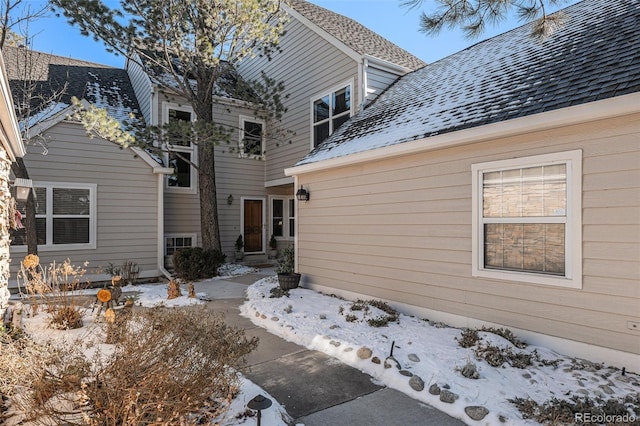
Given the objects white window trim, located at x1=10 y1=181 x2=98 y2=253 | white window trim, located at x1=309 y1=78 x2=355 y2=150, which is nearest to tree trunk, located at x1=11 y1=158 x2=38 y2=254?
white window trim, located at x1=10 y1=181 x2=98 y2=253

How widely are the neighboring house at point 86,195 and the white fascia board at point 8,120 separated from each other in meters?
4.13

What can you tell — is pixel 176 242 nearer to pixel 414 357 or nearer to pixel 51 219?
pixel 51 219

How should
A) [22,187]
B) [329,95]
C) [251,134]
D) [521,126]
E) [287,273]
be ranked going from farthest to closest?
[251,134] → [329,95] → [287,273] → [22,187] → [521,126]

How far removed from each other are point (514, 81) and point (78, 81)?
13188 mm

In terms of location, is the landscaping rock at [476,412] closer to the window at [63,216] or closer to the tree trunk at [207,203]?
the tree trunk at [207,203]

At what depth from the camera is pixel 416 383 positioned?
346 centimetres

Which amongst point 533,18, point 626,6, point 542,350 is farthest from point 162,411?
point 626,6

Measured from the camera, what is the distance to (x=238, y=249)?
40.3 ft

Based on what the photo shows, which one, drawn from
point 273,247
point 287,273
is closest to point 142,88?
point 273,247

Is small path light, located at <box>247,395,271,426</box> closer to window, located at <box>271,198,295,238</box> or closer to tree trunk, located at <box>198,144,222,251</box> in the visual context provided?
tree trunk, located at <box>198,144,222,251</box>

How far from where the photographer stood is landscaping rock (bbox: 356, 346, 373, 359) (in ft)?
13.4

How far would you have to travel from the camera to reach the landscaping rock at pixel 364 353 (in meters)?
4.07

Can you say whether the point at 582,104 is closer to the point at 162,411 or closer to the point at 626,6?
the point at 626,6

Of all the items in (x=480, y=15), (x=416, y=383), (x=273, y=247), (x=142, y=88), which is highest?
(x=142, y=88)
